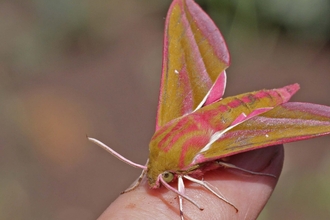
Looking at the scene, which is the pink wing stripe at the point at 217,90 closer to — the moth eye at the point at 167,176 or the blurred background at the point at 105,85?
the moth eye at the point at 167,176

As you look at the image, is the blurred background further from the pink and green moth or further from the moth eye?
the moth eye

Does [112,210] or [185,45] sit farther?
[185,45]

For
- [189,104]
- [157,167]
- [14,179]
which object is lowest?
[14,179]

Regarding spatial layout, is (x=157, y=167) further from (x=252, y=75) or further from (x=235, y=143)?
(x=252, y=75)

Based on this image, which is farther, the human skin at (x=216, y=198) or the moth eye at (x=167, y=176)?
the human skin at (x=216, y=198)

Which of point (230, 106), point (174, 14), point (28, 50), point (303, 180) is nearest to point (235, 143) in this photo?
point (230, 106)

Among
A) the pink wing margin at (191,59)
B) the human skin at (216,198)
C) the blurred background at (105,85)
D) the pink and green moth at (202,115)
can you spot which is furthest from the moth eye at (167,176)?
the blurred background at (105,85)

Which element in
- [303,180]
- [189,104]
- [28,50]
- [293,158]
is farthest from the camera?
[28,50]

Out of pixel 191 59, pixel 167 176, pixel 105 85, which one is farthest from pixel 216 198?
pixel 105 85
